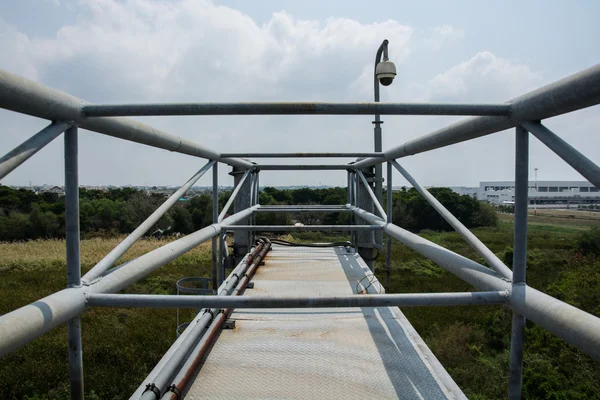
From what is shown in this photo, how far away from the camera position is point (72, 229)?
5.22 feet

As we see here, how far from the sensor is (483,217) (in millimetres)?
33344

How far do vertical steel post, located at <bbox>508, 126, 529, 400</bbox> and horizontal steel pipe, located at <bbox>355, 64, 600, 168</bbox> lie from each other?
9cm

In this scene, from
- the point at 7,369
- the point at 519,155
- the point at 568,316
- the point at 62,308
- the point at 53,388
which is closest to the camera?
the point at 568,316

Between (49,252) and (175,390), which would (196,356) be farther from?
(49,252)

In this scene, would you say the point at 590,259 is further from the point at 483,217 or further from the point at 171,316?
→ the point at 171,316

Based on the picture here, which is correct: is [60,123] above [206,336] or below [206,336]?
above

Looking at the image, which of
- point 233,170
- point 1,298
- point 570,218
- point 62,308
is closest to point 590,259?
point 570,218

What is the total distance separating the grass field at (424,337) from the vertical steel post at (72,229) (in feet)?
28.9

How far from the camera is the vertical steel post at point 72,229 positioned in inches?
62.2

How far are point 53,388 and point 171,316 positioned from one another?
5.17 meters

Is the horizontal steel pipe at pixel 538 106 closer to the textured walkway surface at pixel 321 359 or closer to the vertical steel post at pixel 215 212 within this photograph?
the textured walkway surface at pixel 321 359

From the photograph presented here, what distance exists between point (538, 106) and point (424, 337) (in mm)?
12647

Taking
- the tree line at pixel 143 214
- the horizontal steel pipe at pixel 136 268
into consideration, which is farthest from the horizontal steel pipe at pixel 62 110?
the tree line at pixel 143 214

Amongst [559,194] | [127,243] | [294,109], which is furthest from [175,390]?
[559,194]
